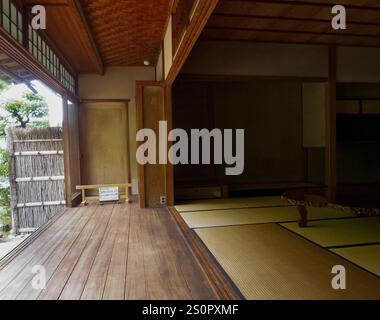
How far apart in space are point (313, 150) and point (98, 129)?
181 inches

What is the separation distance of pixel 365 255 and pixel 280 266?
77 centimetres

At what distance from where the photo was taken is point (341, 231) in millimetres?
3096

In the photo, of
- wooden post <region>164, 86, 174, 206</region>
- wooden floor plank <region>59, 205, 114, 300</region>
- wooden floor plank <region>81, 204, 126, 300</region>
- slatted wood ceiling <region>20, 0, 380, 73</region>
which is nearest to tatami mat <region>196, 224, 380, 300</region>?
wooden floor plank <region>81, 204, 126, 300</region>

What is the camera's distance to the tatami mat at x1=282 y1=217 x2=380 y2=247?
2.77 meters

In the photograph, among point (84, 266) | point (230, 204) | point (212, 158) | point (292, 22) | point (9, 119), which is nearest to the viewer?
point (84, 266)

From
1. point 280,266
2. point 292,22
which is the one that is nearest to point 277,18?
point 292,22

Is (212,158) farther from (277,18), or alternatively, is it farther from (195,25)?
(195,25)

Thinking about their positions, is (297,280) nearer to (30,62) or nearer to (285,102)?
(30,62)

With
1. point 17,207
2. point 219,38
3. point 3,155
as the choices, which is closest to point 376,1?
point 219,38

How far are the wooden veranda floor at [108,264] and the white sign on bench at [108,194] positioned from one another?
4.06ft

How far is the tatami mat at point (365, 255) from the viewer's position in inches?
85.3

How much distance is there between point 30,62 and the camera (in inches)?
115

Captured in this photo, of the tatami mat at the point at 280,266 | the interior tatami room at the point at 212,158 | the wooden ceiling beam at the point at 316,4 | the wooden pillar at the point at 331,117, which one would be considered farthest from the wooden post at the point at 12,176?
the wooden pillar at the point at 331,117

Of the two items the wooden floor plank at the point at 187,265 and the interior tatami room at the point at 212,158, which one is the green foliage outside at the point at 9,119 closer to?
the interior tatami room at the point at 212,158
